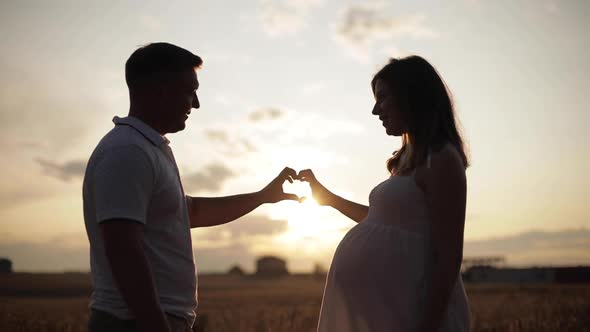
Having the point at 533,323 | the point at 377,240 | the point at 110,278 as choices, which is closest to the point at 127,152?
the point at 110,278

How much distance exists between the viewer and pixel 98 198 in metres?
2.66

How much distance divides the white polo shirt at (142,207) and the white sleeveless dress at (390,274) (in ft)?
3.32

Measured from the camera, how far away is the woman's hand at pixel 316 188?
4.98 metres

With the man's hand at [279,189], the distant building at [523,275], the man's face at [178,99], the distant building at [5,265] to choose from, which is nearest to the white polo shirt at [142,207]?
the man's face at [178,99]

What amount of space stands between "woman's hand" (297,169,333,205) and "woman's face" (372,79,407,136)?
4.49 ft

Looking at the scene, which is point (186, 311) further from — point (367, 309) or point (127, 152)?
point (367, 309)

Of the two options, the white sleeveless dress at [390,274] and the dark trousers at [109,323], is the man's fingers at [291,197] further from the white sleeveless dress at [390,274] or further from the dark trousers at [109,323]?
the dark trousers at [109,323]

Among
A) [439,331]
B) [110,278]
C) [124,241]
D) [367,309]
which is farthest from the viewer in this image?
[367,309]

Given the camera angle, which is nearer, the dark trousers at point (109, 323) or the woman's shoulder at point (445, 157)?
the dark trousers at point (109, 323)

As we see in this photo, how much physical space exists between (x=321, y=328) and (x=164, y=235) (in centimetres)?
130

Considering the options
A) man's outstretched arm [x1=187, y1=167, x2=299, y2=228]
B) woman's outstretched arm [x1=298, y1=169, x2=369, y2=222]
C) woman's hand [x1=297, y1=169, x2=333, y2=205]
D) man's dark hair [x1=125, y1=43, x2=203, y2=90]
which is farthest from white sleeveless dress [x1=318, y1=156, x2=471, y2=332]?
man's dark hair [x1=125, y1=43, x2=203, y2=90]

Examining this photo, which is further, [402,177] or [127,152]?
[402,177]

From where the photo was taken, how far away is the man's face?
3.09m

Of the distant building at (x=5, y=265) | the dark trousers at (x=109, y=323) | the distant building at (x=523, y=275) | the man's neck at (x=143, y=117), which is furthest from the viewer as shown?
the distant building at (x=523, y=275)
